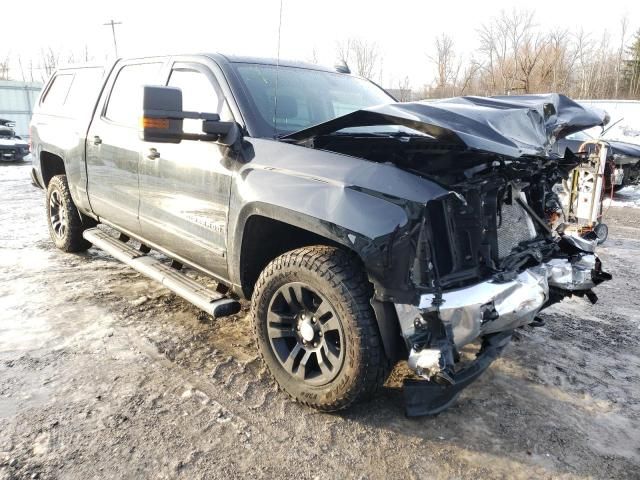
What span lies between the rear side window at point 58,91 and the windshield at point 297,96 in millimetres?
3003

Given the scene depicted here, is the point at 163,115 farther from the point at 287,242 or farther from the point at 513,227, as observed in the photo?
the point at 513,227

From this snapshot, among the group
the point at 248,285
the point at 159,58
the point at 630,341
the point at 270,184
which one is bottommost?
the point at 630,341

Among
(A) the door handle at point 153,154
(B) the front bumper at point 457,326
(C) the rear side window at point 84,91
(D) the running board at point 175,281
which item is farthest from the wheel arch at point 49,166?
(B) the front bumper at point 457,326

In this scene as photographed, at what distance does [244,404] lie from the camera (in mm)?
2877

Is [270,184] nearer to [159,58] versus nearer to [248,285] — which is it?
[248,285]

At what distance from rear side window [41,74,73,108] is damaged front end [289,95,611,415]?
3751mm

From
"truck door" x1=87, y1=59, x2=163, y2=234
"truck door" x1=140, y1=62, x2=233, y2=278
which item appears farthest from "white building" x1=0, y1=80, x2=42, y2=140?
"truck door" x1=140, y1=62, x2=233, y2=278

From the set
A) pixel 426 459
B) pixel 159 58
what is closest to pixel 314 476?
pixel 426 459

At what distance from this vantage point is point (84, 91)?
4996 millimetres

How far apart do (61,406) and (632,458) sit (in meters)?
3.02

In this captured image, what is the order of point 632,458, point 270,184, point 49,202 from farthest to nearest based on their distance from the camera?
1. point 49,202
2. point 270,184
3. point 632,458

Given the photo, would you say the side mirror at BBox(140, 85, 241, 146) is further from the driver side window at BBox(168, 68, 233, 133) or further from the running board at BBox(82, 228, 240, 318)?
the running board at BBox(82, 228, 240, 318)

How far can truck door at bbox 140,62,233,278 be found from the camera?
10.4 feet

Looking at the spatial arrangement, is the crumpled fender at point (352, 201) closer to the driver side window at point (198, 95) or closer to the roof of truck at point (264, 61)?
the driver side window at point (198, 95)
